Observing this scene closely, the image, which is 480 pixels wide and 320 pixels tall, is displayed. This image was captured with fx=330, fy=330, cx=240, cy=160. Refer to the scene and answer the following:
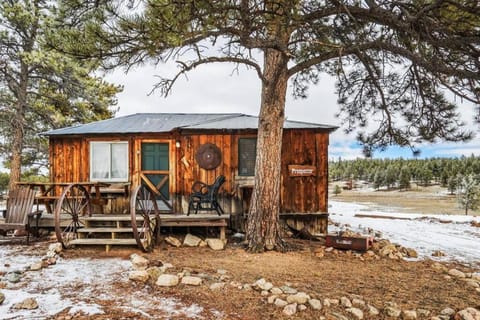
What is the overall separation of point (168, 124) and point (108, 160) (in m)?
1.63

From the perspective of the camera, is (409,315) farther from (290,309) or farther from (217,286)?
(217,286)

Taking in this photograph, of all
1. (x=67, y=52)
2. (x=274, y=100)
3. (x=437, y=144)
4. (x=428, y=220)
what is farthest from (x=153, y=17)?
(x=428, y=220)

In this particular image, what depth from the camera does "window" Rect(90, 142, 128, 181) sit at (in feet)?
25.4

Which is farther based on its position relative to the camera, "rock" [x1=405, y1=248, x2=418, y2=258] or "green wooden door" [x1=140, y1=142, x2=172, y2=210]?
"green wooden door" [x1=140, y1=142, x2=172, y2=210]

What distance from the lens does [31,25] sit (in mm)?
10305

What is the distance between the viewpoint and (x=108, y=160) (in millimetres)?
7730

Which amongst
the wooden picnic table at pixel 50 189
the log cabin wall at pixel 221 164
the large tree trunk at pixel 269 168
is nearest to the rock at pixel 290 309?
the large tree trunk at pixel 269 168

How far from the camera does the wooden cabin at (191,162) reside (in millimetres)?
7406

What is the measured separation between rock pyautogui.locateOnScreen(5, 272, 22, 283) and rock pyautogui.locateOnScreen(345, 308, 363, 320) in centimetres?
372

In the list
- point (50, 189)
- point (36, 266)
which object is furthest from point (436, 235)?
point (50, 189)

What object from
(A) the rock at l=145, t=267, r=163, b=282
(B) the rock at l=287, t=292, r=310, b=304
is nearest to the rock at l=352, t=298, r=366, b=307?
(B) the rock at l=287, t=292, r=310, b=304

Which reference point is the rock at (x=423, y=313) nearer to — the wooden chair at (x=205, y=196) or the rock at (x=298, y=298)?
the rock at (x=298, y=298)

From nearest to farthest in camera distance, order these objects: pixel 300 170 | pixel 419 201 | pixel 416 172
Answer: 1. pixel 300 170
2. pixel 419 201
3. pixel 416 172

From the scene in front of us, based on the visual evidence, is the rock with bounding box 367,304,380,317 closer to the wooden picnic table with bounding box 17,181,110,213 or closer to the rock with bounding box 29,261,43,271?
the rock with bounding box 29,261,43,271
